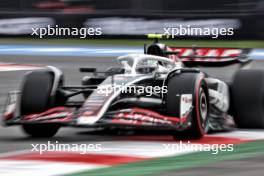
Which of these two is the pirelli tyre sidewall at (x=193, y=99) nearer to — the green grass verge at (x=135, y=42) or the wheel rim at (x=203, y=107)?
the wheel rim at (x=203, y=107)

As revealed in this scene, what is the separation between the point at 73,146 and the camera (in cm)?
902

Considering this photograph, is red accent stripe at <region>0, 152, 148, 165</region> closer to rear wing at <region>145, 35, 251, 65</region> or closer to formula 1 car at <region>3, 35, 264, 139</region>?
formula 1 car at <region>3, 35, 264, 139</region>

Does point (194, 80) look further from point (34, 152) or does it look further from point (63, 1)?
point (63, 1)

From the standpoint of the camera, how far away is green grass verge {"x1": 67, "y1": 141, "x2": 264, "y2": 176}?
7.21 meters

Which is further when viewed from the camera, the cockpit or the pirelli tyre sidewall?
the cockpit

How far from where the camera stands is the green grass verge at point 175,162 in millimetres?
7215

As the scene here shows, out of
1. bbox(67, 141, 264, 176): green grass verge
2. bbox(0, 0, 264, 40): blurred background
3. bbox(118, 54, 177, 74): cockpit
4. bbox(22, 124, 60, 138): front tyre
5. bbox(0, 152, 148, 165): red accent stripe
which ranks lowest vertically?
bbox(67, 141, 264, 176): green grass verge

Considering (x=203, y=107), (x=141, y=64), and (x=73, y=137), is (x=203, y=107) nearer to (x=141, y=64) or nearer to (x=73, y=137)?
(x=141, y=64)

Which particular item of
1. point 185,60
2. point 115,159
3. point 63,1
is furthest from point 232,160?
point 63,1

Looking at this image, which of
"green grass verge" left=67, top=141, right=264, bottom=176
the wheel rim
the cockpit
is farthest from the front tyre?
"green grass verge" left=67, top=141, right=264, bottom=176

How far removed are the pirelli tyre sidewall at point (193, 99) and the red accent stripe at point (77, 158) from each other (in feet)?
3.91

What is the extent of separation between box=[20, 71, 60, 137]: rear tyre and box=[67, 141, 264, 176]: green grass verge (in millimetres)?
2095

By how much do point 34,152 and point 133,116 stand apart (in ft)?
3.74

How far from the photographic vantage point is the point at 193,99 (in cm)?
904
